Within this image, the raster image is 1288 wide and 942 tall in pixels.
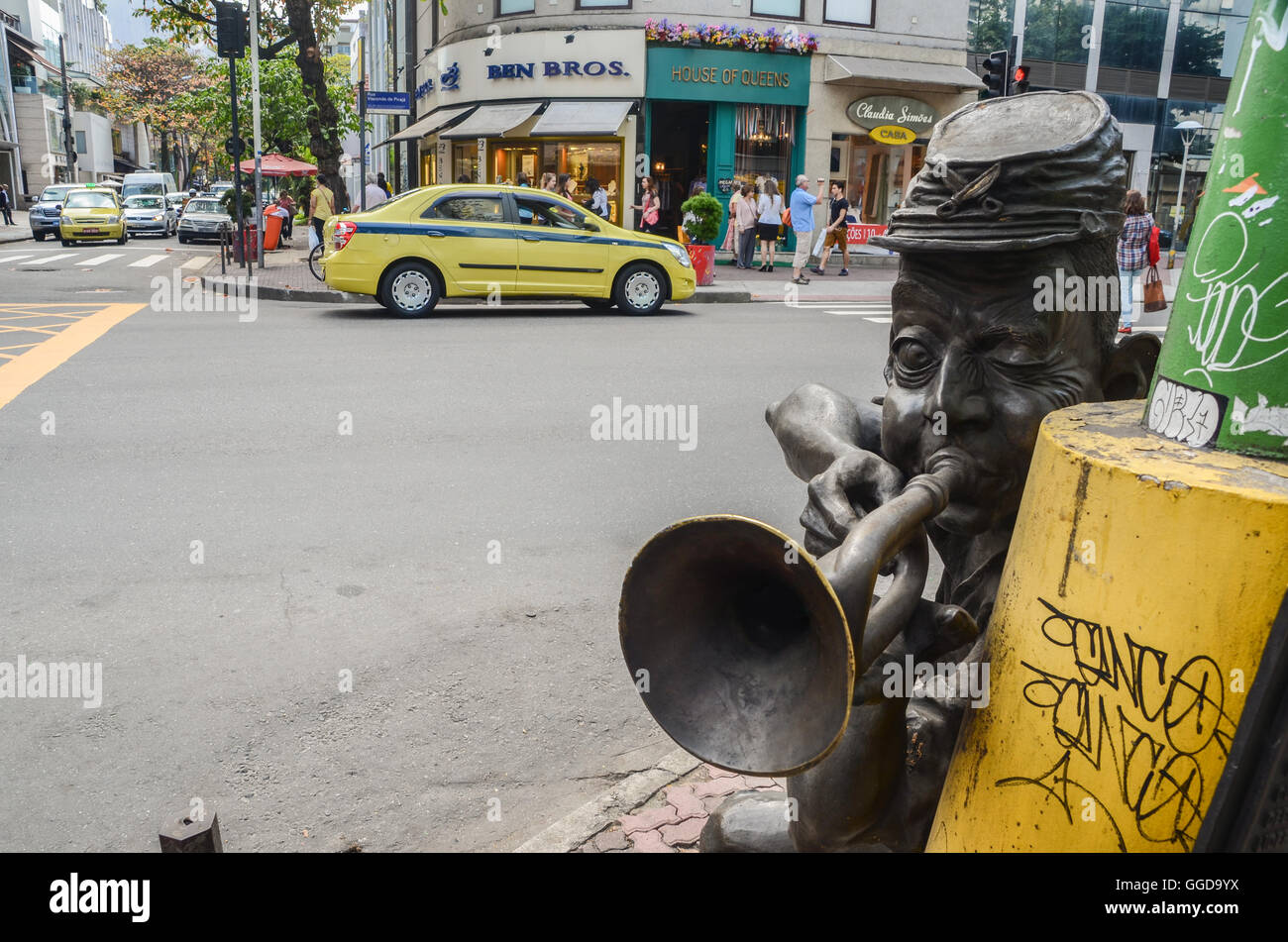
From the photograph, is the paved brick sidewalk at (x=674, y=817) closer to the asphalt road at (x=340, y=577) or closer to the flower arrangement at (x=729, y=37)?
the asphalt road at (x=340, y=577)

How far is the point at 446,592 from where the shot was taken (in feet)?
16.0

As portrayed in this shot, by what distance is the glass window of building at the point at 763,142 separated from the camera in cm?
2503

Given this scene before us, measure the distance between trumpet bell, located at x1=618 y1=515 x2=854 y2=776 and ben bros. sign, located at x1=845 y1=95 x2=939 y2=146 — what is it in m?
25.9

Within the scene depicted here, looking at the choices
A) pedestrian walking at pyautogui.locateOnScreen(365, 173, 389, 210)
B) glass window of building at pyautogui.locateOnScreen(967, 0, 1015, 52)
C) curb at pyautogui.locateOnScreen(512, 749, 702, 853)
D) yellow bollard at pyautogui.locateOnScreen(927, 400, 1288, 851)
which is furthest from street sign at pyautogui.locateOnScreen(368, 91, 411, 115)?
yellow bollard at pyautogui.locateOnScreen(927, 400, 1288, 851)

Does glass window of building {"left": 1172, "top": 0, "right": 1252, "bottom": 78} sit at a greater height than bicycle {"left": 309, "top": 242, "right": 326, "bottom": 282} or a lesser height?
greater

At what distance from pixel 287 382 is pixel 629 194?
16.9 meters

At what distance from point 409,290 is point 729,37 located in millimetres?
13286

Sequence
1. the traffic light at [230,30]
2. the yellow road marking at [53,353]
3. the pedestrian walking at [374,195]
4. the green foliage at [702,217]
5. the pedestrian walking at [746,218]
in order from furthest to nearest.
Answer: the pedestrian walking at [374,195] < the pedestrian walking at [746,218] < the green foliage at [702,217] < the traffic light at [230,30] < the yellow road marking at [53,353]

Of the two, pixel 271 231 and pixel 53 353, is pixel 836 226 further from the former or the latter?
pixel 53 353


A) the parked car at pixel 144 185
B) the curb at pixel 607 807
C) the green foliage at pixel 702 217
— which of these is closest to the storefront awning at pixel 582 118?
the green foliage at pixel 702 217

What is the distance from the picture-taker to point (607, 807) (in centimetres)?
322

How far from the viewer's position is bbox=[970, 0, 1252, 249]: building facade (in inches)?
1164

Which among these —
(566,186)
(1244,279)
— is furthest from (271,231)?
(1244,279)

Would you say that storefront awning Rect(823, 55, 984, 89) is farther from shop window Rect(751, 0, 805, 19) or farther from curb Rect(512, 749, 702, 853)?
curb Rect(512, 749, 702, 853)
